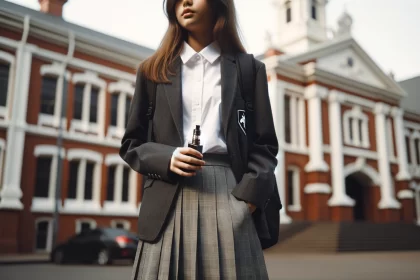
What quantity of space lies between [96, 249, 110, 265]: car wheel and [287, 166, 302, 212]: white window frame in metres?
11.6

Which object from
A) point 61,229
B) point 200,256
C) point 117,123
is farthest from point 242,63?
point 117,123

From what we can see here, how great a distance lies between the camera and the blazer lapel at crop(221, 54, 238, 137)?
1.80m

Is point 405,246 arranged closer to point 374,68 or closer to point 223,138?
point 374,68

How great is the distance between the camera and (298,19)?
26.7 metres

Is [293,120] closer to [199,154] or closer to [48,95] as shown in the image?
[48,95]

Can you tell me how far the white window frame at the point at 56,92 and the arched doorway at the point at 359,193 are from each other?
1640cm


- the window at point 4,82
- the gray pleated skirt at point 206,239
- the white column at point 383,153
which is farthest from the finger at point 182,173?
the white column at point 383,153

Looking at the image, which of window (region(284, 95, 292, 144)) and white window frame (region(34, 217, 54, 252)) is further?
window (region(284, 95, 292, 144))

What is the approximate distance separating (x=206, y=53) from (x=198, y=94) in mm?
211

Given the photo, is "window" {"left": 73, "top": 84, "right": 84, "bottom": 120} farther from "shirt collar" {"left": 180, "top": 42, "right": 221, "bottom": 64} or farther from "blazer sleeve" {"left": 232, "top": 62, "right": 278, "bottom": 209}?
"blazer sleeve" {"left": 232, "top": 62, "right": 278, "bottom": 209}

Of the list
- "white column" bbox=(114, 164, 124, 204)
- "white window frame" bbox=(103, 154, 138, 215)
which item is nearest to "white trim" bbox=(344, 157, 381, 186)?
"white window frame" bbox=(103, 154, 138, 215)

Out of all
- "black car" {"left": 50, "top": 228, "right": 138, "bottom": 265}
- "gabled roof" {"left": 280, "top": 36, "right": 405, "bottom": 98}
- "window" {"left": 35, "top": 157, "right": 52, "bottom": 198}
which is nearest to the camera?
"black car" {"left": 50, "top": 228, "right": 138, "bottom": 265}

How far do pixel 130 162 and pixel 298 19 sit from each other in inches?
1044

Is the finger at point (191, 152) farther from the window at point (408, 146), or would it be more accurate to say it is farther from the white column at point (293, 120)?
the window at point (408, 146)
